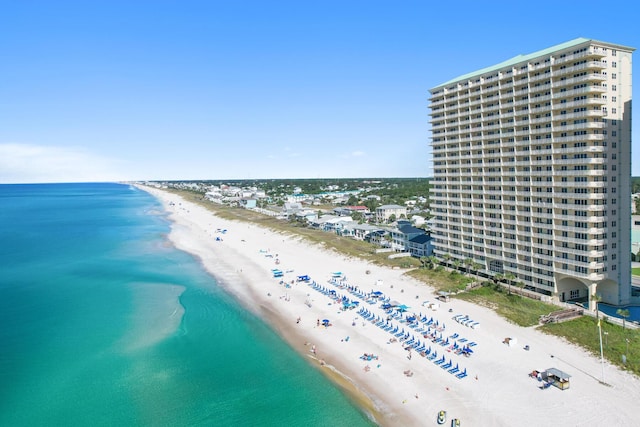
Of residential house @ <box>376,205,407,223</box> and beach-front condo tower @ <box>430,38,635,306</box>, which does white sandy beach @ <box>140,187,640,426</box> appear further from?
residential house @ <box>376,205,407,223</box>

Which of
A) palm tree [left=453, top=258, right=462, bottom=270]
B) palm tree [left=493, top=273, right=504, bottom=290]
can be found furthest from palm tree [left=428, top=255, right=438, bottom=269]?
palm tree [left=493, top=273, right=504, bottom=290]

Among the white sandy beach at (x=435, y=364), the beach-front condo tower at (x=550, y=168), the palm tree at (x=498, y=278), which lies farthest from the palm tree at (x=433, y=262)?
the palm tree at (x=498, y=278)

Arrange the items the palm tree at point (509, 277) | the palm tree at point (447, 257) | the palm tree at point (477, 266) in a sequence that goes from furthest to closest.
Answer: the palm tree at point (447, 257) → the palm tree at point (477, 266) → the palm tree at point (509, 277)

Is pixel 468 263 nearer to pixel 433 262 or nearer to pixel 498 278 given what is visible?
pixel 498 278

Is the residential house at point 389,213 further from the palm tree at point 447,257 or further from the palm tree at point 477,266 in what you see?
the palm tree at point 477,266

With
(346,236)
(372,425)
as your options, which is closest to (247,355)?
(372,425)

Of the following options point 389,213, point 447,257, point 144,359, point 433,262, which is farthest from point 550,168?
point 389,213

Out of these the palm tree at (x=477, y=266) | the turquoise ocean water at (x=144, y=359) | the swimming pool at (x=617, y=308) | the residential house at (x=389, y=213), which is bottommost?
the swimming pool at (x=617, y=308)
